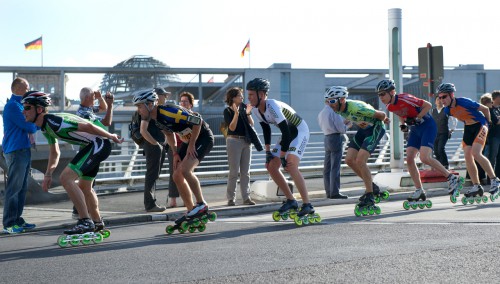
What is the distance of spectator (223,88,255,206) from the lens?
530 inches

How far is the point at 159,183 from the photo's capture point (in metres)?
20.9

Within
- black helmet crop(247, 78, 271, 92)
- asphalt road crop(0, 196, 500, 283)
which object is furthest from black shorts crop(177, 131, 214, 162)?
asphalt road crop(0, 196, 500, 283)

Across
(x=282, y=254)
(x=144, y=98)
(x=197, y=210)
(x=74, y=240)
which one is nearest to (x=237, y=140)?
(x=197, y=210)

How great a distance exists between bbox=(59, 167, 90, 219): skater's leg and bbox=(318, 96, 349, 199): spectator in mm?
6525

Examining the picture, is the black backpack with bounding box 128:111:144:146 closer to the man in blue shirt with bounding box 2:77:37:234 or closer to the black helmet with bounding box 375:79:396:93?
the man in blue shirt with bounding box 2:77:37:234

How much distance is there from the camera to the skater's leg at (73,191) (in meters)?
9.50

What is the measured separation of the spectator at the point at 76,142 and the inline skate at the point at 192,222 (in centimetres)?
103

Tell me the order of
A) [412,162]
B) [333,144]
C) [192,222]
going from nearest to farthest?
[192,222]
[412,162]
[333,144]

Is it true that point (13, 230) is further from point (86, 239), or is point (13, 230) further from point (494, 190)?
point (494, 190)

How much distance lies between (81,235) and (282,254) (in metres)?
2.95

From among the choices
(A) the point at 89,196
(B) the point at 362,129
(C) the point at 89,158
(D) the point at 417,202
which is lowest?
(D) the point at 417,202

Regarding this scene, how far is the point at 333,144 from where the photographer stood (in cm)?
1503

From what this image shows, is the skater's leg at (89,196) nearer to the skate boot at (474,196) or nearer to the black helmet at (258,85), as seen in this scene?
the black helmet at (258,85)

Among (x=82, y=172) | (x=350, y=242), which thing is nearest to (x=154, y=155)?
(x=82, y=172)
